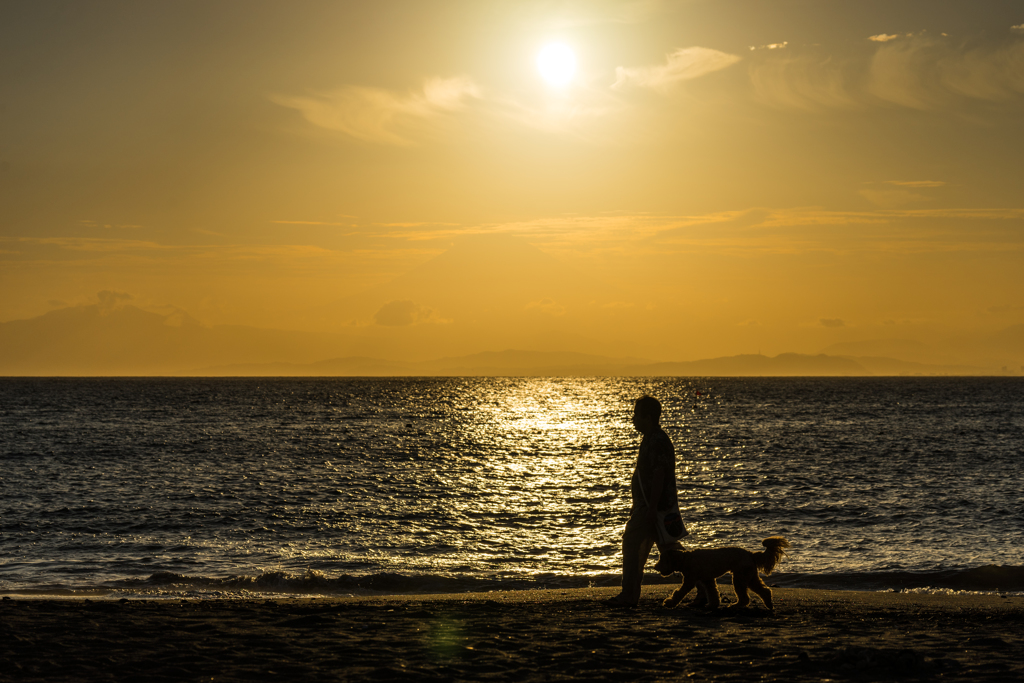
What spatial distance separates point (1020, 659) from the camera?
25.1ft

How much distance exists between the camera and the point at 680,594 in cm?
1020

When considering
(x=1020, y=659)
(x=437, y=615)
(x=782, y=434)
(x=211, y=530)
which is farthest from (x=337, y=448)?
(x=1020, y=659)

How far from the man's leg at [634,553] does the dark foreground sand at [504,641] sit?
0.26m

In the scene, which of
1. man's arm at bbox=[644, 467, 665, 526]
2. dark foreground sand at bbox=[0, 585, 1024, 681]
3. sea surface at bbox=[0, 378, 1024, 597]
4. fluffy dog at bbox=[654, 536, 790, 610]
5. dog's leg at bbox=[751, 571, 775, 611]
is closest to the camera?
dark foreground sand at bbox=[0, 585, 1024, 681]

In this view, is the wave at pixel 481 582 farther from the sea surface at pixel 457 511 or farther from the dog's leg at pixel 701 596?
the dog's leg at pixel 701 596

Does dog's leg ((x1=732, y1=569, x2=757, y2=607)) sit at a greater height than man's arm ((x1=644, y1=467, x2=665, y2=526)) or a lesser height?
lesser

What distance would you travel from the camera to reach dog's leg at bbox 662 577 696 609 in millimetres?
10094

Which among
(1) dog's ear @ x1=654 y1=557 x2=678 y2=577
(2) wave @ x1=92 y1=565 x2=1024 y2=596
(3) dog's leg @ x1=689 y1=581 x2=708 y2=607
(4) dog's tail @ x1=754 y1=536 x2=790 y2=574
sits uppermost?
(4) dog's tail @ x1=754 y1=536 x2=790 y2=574

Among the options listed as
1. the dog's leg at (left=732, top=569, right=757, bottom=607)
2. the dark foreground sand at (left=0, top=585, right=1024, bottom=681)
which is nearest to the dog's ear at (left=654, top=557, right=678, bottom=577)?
the dark foreground sand at (left=0, top=585, right=1024, bottom=681)

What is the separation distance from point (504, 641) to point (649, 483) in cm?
262

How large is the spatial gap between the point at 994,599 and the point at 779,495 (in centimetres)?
1301

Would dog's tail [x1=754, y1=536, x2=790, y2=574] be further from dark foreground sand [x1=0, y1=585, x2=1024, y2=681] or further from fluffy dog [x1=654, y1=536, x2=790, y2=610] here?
dark foreground sand [x1=0, y1=585, x2=1024, y2=681]

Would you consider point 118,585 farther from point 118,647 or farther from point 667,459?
point 667,459

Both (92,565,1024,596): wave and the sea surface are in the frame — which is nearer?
(92,565,1024,596): wave
